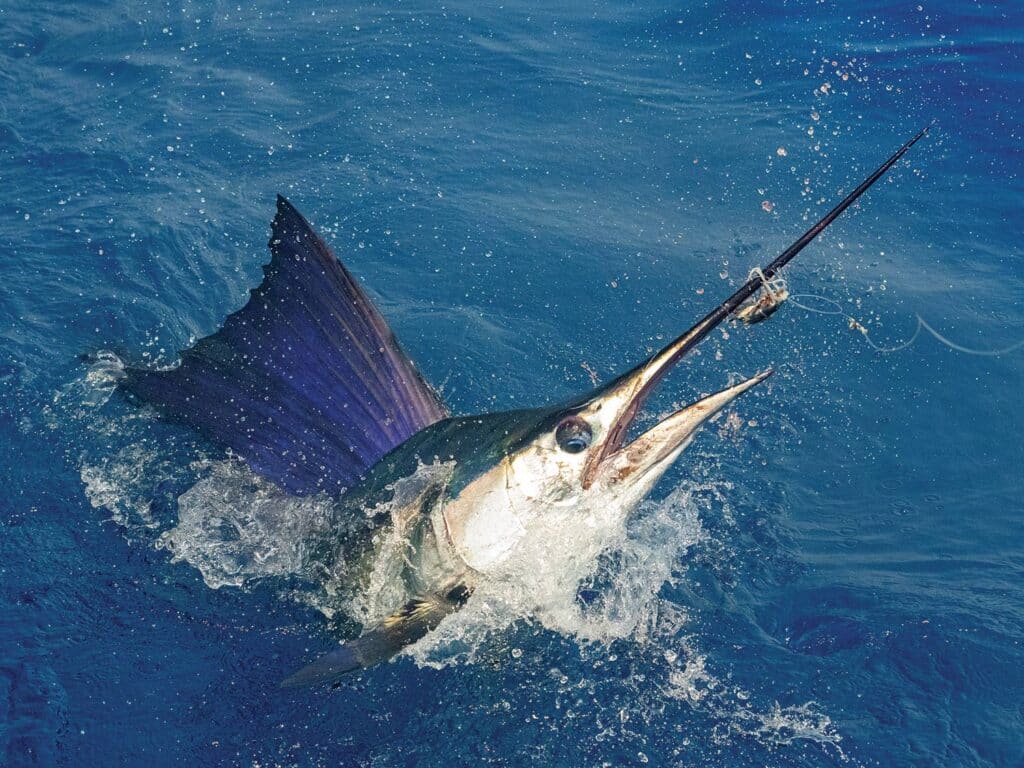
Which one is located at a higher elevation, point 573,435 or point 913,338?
point 573,435

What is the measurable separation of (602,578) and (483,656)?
0.50m

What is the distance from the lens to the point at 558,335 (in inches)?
213

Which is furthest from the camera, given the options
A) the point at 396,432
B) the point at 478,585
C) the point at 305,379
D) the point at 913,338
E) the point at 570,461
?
the point at 913,338

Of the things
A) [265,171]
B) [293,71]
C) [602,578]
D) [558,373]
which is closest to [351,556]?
[602,578]

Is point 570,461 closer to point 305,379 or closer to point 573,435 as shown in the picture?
point 573,435

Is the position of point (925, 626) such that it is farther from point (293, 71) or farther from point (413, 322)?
point (293, 71)

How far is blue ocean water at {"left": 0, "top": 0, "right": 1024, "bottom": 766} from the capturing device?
3.53m

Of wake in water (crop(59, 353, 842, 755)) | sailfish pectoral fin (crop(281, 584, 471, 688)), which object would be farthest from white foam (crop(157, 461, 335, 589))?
sailfish pectoral fin (crop(281, 584, 471, 688))

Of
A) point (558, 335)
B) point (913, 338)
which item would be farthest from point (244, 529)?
point (913, 338)

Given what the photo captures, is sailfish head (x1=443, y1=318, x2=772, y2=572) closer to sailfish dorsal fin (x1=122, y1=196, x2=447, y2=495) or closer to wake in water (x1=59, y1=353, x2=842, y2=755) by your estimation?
wake in water (x1=59, y1=353, x2=842, y2=755)

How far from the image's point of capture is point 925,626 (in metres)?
3.84

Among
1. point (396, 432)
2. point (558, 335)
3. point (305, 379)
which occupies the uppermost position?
point (305, 379)

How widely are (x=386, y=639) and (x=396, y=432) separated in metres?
1.06

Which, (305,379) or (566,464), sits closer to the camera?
(566,464)
